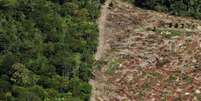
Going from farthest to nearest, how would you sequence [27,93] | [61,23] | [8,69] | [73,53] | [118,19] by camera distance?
[118,19], [61,23], [73,53], [8,69], [27,93]

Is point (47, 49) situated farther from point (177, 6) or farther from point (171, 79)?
point (177, 6)

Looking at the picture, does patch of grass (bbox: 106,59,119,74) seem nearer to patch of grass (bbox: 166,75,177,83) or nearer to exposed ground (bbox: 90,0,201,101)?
exposed ground (bbox: 90,0,201,101)

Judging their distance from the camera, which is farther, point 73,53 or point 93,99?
point 73,53

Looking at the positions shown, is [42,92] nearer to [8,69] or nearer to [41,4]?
[8,69]

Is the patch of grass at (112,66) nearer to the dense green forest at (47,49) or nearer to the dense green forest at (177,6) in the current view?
the dense green forest at (47,49)

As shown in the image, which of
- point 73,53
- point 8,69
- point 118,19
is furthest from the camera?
point 118,19

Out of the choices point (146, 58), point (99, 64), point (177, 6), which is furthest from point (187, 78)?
point (177, 6)

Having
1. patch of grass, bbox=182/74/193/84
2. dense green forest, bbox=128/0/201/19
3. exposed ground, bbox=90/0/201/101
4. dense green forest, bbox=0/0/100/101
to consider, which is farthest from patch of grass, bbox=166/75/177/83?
dense green forest, bbox=128/0/201/19

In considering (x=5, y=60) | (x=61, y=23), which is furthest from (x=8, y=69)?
(x=61, y=23)
